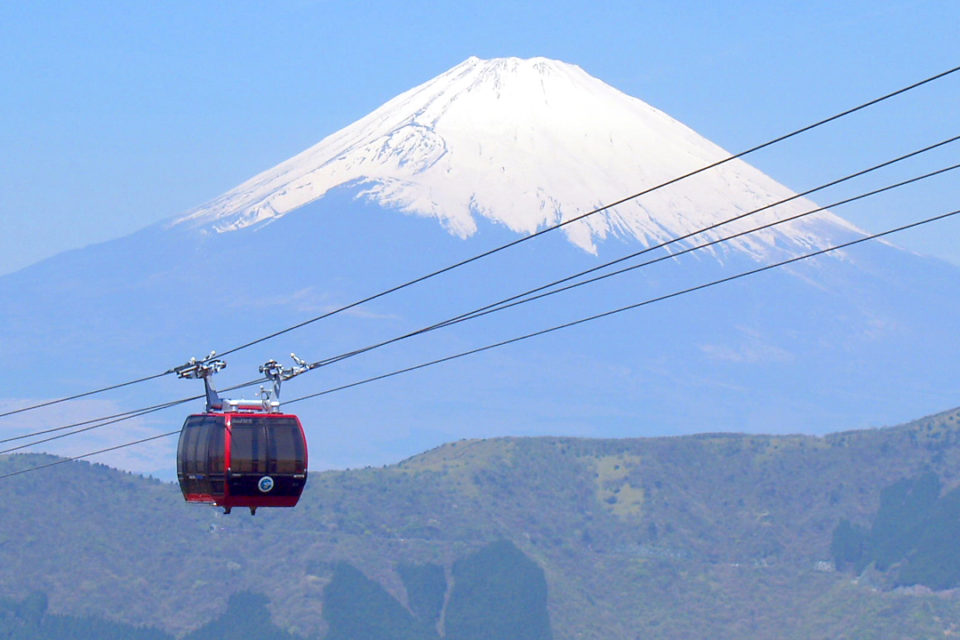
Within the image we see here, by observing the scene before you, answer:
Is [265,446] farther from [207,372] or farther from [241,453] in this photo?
[207,372]

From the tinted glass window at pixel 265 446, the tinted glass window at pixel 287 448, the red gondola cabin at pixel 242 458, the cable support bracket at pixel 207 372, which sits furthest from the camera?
the cable support bracket at pixel 207 372

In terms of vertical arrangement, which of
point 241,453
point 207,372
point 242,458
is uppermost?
point 207,372

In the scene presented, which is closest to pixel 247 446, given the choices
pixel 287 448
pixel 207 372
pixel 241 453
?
pixel 241 453

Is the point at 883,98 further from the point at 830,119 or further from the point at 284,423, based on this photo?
the point at 284,423

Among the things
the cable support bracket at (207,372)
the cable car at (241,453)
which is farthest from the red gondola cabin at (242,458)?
the cable support bracket at (207,372)

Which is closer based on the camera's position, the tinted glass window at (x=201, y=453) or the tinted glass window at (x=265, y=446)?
the tinted glass window at (x=201, y=453)

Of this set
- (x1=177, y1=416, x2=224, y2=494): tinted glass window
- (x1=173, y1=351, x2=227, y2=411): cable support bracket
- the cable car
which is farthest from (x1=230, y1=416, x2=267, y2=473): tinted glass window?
(x1=173, y1=351, x2=227, y2=411): cable support bracket

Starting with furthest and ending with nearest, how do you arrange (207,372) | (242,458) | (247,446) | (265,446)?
(207,372) < (265,446) < (247,446) < (242,458)

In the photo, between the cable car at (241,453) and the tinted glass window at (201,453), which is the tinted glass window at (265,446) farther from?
the tinted glass window at (201,453)
